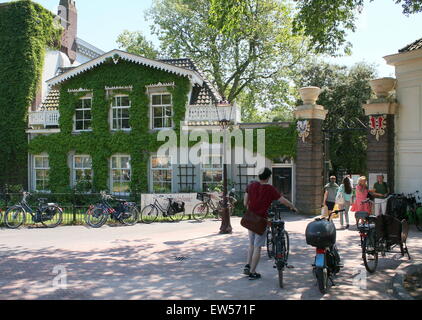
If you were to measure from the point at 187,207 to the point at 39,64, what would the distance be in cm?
1361

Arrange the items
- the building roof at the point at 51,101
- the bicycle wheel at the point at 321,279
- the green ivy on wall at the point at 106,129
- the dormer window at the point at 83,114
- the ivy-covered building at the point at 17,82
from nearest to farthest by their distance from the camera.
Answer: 1. the bicycle wheel at the point at 321,279
2. the green ivy on wall at the point at 106,129
3. the dormer window at the point at 83,114
4. the ivy-covered building at the point at 17,82
5. the building roof at the point at 51,101

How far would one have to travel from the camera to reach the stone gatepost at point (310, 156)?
56.7 feet

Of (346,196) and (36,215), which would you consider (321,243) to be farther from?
(36,215)

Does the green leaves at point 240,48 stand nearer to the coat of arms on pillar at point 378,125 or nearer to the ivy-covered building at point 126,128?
the ivy-covered building at point 126,128

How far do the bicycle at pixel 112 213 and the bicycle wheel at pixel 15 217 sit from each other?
2256 millimetres

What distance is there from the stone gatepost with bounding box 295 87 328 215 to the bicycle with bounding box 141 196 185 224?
4911 millimetres

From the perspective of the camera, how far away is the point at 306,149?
17.6 m

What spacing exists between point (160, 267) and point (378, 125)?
33.0ft

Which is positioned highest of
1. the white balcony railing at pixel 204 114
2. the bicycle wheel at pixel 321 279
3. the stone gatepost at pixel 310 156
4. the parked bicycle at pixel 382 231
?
the white balcony railing at pixel 204 114

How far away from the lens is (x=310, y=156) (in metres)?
17.4

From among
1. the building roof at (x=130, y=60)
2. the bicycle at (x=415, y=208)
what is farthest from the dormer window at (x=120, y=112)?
the bicycle at (x=415, y=208)
